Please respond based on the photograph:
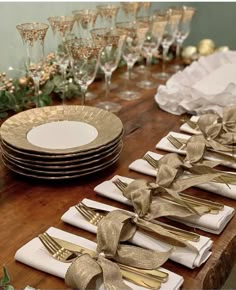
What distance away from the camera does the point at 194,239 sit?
606 mm

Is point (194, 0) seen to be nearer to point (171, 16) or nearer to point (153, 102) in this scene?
point (171, 16)

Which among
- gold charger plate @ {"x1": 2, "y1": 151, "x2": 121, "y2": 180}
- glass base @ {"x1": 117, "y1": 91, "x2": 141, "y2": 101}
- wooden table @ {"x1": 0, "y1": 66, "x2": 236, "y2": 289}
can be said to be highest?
gold charger plate @ {"x1": 2, "y1": 151, "x2": 121, "y2": 180}

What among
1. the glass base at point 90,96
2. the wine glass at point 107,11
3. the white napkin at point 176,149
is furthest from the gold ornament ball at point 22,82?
the white napkin at point 176,149

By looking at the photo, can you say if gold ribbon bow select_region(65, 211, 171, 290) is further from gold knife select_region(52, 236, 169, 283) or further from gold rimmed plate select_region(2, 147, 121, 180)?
gold rimmed plate select_region(2, 147, 121, 180)

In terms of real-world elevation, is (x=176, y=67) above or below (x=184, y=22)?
below

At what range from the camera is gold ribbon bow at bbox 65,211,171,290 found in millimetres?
524

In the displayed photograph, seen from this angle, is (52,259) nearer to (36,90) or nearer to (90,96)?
(36,90)

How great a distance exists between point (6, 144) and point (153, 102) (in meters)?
0.53

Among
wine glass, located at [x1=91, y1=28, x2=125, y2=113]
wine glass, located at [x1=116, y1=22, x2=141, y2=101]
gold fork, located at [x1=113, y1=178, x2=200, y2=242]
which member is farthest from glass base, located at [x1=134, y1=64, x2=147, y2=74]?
gold fork, located at [x1=113, y1=178, x2=200, y2=242]

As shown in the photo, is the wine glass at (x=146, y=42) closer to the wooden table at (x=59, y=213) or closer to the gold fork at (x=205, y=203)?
the wooden table at (x=59, y=213)

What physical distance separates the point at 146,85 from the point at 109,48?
31 cm

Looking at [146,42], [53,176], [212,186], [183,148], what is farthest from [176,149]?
[146,42]

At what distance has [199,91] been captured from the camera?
113 centimetres

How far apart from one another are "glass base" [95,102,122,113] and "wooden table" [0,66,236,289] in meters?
0.13
